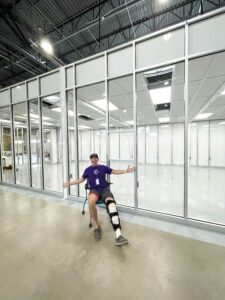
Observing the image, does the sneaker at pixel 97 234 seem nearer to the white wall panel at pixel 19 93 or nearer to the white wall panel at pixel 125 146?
the white wall panel at pixel 19 93

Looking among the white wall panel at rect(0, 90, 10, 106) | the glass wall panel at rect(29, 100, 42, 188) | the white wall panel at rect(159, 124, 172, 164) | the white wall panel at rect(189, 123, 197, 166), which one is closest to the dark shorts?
the glass wall panel at rect(29, 100, 42, 188)

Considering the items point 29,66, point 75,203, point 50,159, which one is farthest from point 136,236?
point 50,159

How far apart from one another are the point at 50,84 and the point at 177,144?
8584 millimetres

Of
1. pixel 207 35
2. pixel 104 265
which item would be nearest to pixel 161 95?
pixel 207 35

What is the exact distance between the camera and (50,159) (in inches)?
482

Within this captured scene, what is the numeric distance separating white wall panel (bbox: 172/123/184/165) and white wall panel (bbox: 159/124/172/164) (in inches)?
12.4

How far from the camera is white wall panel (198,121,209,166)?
9258mm

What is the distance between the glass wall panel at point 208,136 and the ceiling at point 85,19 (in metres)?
1.22

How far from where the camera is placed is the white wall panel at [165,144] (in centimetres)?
1025

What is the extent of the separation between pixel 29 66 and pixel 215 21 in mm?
6506

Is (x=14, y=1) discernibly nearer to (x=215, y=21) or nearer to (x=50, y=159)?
(x=215, y=21)

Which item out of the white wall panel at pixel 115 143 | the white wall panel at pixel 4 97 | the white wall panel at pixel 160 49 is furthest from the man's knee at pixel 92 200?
the white wall panel at pixel 115 143

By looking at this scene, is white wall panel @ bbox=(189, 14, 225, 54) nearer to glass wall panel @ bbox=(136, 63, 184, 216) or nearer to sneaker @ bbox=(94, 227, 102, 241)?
glass wall panel @ bbox=(136, 63, 184, 216)

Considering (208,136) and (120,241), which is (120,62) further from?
(208,136)
